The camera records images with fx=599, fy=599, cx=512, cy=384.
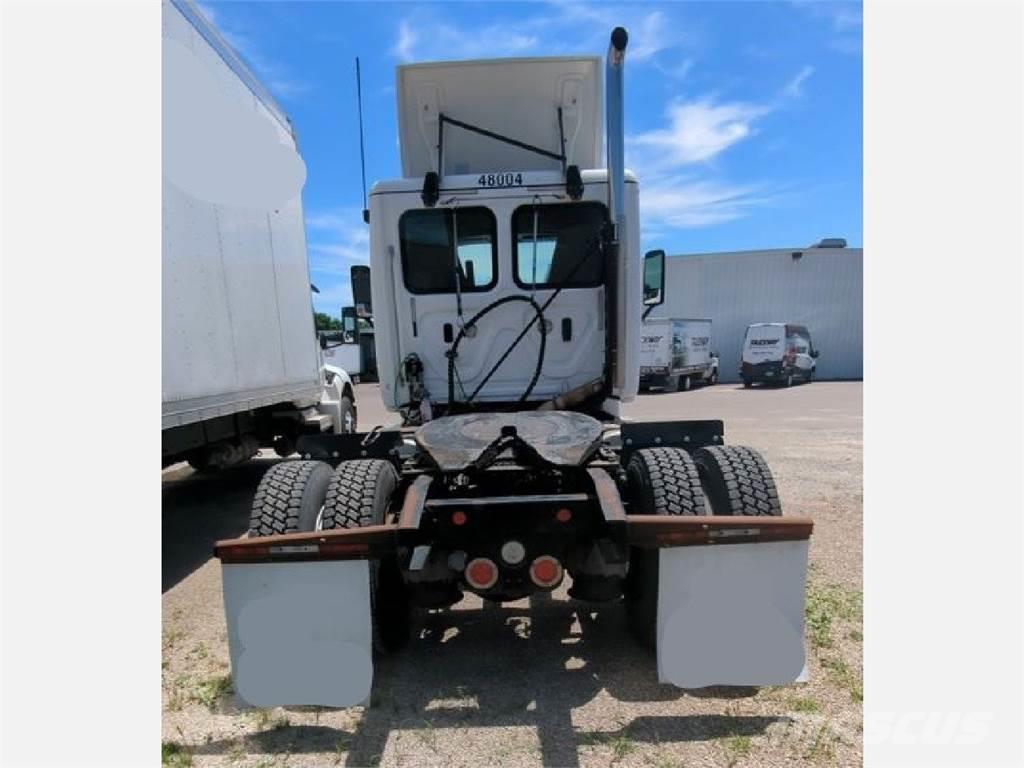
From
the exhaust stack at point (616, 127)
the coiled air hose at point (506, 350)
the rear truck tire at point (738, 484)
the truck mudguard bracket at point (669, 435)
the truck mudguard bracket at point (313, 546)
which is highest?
the exhaust stack at point (616, 127)

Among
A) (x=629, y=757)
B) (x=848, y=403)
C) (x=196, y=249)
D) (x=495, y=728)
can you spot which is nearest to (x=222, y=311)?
(x=196, y=249)

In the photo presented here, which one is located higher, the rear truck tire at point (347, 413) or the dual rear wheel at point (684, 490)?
the dual rear wheel at point (684, 490)

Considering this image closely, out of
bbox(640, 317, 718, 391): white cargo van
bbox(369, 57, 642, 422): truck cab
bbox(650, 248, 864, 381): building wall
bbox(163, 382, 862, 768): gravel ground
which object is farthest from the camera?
bbox(650, 248, 864, 381): building wall

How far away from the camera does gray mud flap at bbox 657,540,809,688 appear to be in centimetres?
258

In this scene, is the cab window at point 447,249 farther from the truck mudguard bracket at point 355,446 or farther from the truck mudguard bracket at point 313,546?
the truck mudguard bracket at point 313,546

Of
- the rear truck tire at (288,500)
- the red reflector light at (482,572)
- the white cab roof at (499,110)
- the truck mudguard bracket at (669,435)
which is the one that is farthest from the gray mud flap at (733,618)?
the white cab roof at (499,110)

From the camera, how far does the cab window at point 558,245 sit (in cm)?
434

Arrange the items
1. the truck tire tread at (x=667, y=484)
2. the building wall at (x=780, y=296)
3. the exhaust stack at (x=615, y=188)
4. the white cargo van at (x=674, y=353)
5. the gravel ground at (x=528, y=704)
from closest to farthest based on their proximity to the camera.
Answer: the gravel ground at (x=528, y=704), the truck tire tread at (x=667, y=484), the exhaust stack at (x=615, y=188), the white cargo van at (x=674, y=353), the building wall at (x=780, y=296)

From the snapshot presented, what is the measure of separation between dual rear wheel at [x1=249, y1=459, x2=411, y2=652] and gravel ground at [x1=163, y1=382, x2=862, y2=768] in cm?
25

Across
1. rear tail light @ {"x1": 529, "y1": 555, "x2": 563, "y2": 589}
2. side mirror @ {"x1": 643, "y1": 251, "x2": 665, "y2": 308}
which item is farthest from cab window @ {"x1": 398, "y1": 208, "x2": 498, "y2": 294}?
rear tail light @ {"x1": 529, "y1": 555, "x2": 563, "y2": 589}

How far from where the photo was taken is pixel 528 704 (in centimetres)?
278

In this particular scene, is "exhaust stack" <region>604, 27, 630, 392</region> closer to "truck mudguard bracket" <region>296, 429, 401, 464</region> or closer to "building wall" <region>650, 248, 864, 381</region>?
"truck mudguard bracket" <region>296, 429, 401, 464</region>

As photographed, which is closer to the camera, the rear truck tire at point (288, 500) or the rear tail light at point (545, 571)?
the rear tail light at point (545, 571)

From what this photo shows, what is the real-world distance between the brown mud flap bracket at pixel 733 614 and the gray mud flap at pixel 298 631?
4.31 feet
